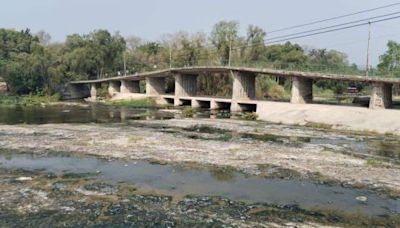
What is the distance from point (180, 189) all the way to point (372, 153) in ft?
56.0

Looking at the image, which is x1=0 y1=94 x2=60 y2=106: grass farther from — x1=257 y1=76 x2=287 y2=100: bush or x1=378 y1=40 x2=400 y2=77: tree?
x1=378 y1=40 x2=400 y2=77: tree

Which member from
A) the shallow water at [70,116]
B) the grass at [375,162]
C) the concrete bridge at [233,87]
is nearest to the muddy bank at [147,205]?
the grass at [375,162]

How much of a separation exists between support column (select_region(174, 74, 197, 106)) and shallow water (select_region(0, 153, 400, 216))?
60.2 meters

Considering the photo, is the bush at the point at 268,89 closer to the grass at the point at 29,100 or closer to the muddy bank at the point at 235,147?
the grass at the point at 29,100

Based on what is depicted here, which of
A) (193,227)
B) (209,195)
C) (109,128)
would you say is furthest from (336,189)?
(109,128)

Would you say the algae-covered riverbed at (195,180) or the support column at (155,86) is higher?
the support column at (155,86)

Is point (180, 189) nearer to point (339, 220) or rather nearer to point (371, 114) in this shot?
point (339, 220)

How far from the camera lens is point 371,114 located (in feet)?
158

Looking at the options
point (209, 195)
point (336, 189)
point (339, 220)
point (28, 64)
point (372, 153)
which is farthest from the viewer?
point (28, 64)

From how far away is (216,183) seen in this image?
21.7 meters

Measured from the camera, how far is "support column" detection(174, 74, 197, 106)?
288 feet

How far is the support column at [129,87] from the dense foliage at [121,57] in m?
10.1

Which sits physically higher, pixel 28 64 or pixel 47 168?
pixel 28 64

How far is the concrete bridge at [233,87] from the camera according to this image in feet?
173
